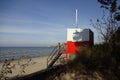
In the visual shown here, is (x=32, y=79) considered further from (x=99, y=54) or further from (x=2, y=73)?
(x=2, y=73)

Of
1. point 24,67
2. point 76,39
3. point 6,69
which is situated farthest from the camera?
point 76,39

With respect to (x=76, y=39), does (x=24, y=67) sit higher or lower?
lower

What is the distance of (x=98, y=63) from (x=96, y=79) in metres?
1.78

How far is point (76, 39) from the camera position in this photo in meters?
20.8

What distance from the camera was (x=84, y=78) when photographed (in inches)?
392

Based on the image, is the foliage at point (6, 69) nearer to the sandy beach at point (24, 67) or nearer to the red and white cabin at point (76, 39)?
the sandy beach at point (24, 67)

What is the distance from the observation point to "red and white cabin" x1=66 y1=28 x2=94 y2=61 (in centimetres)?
2047

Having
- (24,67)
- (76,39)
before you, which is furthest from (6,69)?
(76,39)

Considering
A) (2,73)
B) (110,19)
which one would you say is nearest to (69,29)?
(110,19)

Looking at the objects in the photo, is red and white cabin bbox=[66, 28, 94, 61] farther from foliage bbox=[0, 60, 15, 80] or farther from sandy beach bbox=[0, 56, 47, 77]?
foliage bbox=[0, 60, 15, 80]

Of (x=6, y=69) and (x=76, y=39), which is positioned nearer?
(x=6, y=69)

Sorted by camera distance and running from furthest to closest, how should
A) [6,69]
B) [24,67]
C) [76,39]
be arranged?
[76,39] → [24,67] → [6,69]

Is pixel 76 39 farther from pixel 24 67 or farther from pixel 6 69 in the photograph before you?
pixel 6 69

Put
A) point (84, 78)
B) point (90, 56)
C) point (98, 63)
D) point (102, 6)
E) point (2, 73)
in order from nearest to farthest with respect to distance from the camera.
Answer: point (2, 73)
point (84, 78)
point (98, 63)
point (90, 56)
point (102, 6)
